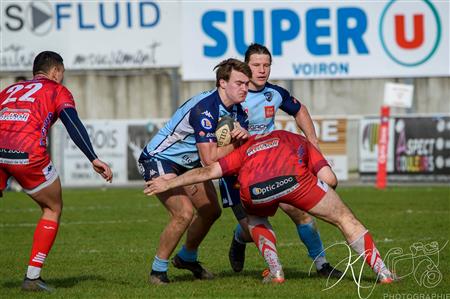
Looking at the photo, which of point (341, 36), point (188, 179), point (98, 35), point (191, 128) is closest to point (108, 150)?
point (98, 35)

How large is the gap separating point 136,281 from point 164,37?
20583 mm

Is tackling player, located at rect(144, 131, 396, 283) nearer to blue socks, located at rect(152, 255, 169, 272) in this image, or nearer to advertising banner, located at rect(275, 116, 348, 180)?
blue socks, located at rect(152, 255, 169, 272)

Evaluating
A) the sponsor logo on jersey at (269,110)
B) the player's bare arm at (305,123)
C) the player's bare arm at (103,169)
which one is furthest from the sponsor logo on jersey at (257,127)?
the player's bare arm at (103,169)

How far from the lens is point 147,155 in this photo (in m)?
9.46

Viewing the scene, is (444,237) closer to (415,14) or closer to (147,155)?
(147,155)

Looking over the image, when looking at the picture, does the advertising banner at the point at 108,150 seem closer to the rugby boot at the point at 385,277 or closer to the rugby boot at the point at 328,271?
the rugby boot at the point at 328,271

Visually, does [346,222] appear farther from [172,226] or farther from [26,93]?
[26,93]

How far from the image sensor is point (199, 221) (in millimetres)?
9766

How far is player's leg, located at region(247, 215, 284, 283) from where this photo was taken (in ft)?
29.0

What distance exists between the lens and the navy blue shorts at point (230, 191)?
9.45m

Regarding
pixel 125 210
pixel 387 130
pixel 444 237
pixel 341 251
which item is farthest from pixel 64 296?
pixel 387 130

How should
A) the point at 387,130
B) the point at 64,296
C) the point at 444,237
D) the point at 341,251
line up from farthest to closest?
the point at 387,130 → the point at 444,237 → the point at 341,251 → the point at 64,296

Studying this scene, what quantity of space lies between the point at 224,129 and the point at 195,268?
1749 millimetres

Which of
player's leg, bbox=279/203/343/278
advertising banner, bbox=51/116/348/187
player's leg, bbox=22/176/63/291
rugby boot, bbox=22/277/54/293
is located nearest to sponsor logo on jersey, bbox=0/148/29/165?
player's leg, bbox=22/176/63/291
